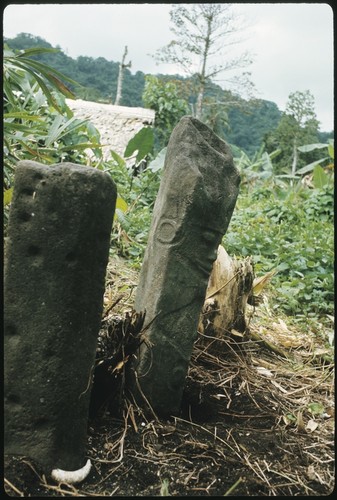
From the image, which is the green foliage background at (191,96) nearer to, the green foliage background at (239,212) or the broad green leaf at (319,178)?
the broad green leaf at (319,178)

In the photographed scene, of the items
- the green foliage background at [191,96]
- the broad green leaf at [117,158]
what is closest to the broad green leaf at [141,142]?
the broad green leaf at [117,158]

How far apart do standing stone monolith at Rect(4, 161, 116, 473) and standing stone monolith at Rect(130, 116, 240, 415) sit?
569mm

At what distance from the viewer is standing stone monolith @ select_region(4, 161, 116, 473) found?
171cm

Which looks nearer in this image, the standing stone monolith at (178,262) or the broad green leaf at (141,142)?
the standing stone monolith at (178,262)

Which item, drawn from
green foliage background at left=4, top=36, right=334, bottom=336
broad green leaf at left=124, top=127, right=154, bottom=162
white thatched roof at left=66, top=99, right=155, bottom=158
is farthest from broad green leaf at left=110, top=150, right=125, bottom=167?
white thatched roof at left=66, top=99, right=155, bottom=158

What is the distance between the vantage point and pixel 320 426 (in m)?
2.47

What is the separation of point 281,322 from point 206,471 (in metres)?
2.31

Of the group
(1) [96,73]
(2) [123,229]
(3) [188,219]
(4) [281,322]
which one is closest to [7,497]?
(3) [188,219]

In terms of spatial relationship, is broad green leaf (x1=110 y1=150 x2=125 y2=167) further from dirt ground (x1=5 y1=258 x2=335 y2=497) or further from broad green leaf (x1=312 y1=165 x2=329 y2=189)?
broad green leaf (x1=312 y1=165 x2=329 y2=189)

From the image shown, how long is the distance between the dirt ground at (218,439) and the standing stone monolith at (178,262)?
0.13 m

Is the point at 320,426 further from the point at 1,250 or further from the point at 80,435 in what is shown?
the point at 1,250

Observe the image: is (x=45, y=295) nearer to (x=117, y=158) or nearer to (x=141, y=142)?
(x=141, y=142)

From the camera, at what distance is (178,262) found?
2.28 meters

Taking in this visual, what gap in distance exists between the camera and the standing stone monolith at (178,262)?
2.27 m
